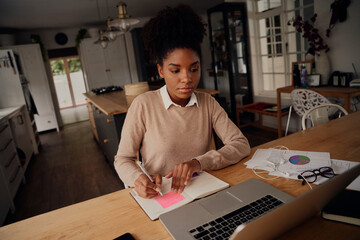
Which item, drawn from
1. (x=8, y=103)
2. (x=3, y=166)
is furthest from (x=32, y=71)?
(x=3, y=166)

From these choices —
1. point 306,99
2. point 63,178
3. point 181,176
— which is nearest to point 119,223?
point 181,176

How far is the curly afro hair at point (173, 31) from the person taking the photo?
1.09m

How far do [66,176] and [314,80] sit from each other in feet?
11.4

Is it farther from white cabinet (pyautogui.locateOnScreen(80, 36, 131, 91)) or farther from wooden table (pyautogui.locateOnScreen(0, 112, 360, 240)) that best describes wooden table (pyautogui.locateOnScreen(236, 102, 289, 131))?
white cabinet (pyautogui.locateOnScreen(80, 36, 131, 91))

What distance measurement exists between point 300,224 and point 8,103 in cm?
468

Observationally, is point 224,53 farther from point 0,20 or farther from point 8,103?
point 0,20

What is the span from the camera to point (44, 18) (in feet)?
18.0

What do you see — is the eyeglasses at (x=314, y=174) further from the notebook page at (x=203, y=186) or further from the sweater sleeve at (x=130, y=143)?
the sweater sleeve at (x=130, y=143)

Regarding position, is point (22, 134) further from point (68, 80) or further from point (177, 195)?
point (68, 80)

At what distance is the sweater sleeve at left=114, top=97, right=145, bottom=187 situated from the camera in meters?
1.05

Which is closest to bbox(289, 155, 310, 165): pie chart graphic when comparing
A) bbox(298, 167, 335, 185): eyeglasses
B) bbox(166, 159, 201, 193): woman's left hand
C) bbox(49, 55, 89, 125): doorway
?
bbox(298, 167, 335, 185): eyeglasses

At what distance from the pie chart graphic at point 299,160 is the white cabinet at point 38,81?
6.18 meters

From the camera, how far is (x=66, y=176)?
345cm

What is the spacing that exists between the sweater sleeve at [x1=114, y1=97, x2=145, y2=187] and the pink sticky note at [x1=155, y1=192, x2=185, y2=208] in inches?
7.5
